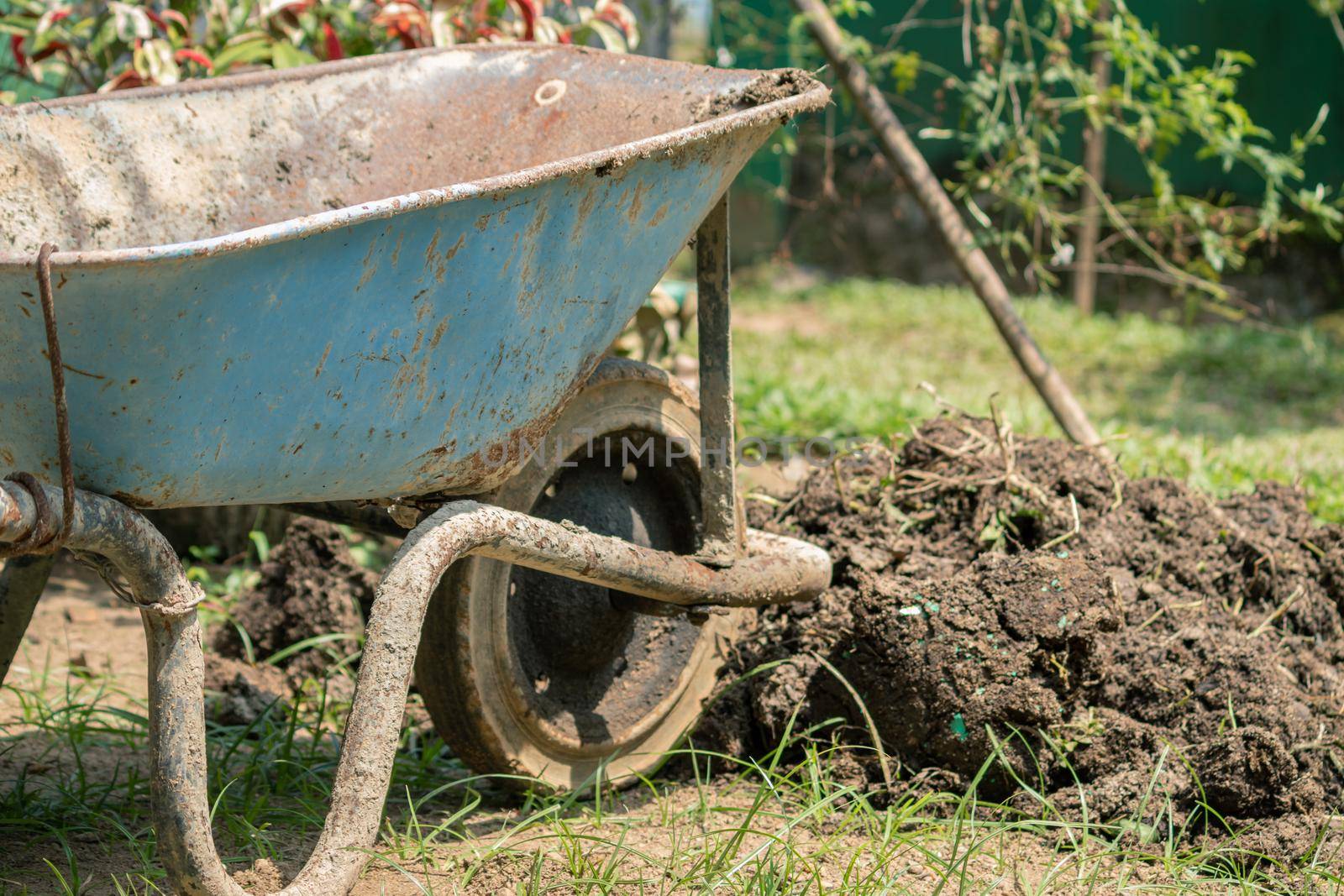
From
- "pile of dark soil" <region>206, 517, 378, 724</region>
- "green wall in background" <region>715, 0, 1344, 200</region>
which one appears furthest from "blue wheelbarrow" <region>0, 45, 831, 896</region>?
"green wall in background" <region>715, 0, 1344, 200</region>

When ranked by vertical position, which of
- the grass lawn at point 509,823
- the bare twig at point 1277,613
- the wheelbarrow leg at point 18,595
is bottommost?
the grass lawn at point 509,823

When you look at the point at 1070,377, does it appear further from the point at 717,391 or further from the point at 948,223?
the point at 717,391

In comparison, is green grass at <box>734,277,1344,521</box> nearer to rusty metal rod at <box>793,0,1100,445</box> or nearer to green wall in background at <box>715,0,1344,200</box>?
rusty metal rod at <box>793,0,1100,445</box>

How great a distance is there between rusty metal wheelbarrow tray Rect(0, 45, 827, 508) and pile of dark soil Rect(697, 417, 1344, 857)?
0.77 meters

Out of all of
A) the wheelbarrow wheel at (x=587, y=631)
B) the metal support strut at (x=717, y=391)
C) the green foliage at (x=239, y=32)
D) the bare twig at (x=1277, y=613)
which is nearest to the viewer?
the wheelbarrow wheel at (x=587, y=631)

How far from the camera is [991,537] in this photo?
2.56 metres

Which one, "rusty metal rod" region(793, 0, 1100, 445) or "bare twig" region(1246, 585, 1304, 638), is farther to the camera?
"rusty metal rod" region(793, 0, 1100, 445)

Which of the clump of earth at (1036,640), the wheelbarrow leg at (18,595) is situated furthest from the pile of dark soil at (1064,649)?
the wheelbarrow leg at (18,595)

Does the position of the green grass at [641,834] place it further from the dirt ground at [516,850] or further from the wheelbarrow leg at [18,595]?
the wheelbarrow leg at [18,595]

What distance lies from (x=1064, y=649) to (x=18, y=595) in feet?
5.52

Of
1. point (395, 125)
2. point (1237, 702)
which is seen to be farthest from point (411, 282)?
point (1237, 702)

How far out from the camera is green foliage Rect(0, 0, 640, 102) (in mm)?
2938

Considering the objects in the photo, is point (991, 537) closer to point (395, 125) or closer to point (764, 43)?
point (395, 125)

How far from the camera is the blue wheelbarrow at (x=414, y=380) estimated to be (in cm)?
143
